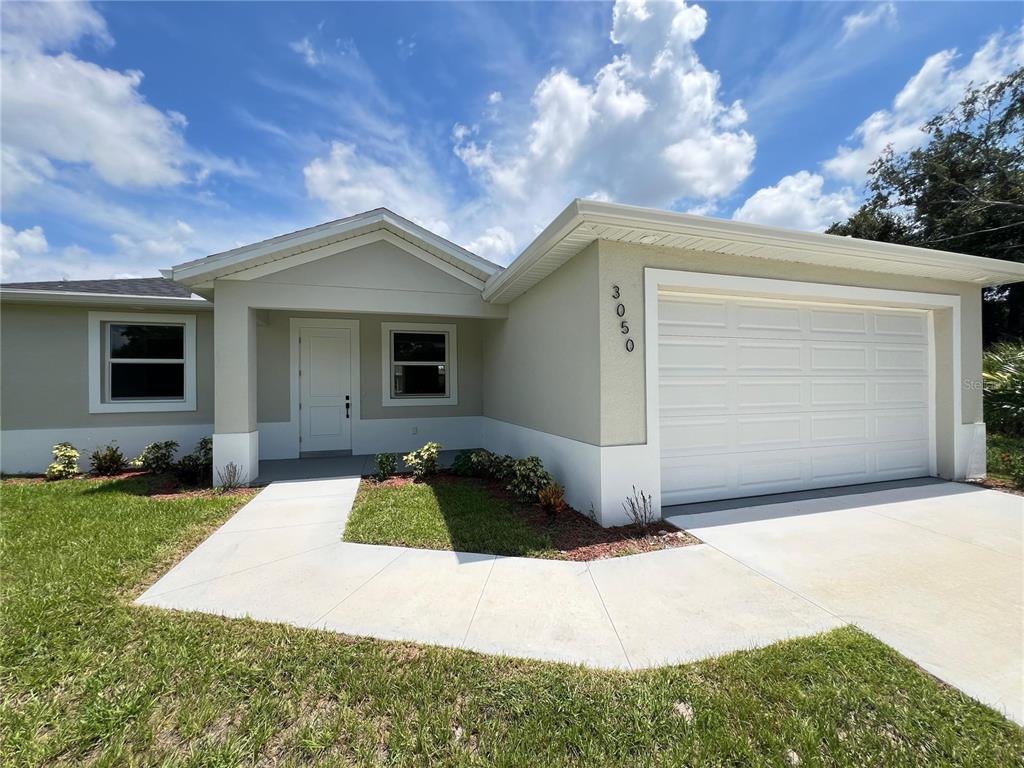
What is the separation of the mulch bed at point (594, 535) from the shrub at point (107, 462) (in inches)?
304

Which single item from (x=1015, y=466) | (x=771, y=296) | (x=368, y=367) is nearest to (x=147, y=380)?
(x=368, y=367)

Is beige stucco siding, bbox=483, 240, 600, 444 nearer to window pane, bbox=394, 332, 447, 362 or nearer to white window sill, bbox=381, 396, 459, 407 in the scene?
white window sill, bbox=381, 396, 459, 407

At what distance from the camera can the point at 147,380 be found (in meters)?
8.19

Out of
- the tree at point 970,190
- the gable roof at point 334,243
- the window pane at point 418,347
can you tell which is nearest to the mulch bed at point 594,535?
the gable roof at point 334,243

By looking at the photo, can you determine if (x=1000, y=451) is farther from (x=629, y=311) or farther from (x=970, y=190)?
(x=970, y=190)

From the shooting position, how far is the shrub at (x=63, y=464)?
7177mm

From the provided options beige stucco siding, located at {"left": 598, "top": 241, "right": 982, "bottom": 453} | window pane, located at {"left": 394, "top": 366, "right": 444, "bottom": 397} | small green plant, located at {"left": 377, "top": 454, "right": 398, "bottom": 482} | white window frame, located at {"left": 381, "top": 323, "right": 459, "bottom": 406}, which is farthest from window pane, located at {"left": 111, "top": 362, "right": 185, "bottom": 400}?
beige stucco siding, located at {"left": 598, "top": 241, "right": 982, "bottom": 453}

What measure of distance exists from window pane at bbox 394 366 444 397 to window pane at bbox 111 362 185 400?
427 cm

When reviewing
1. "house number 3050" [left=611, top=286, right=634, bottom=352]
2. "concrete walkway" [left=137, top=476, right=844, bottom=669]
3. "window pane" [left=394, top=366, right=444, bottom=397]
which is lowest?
"concrete walkway" [left=137, top=476, right=844, bottom=669]

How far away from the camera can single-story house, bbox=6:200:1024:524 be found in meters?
4.82

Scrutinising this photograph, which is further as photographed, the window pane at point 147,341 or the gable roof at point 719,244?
the window pane at point 147,341

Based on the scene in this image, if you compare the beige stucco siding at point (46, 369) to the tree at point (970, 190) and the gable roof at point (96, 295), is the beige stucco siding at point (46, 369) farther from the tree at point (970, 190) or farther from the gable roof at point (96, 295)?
the tree at point (970, 190)

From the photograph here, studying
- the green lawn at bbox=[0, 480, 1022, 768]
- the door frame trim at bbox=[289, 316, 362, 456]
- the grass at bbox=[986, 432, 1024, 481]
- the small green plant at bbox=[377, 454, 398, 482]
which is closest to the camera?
the green lawn at bbox=[0, 480, 1022, 768]

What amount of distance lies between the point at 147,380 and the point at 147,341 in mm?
786
